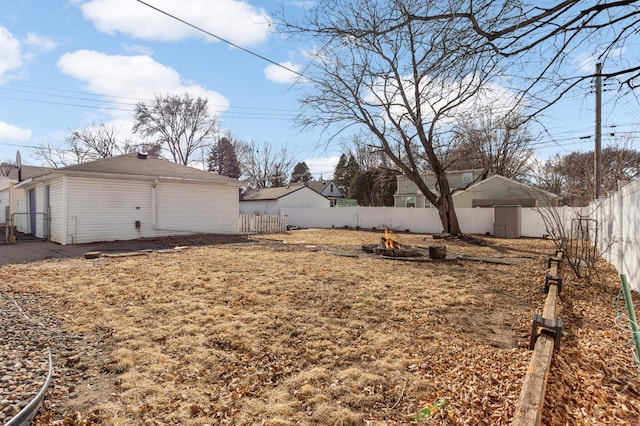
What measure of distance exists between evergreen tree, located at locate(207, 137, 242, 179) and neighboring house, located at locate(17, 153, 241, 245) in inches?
957

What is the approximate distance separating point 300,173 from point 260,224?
34.2 metres

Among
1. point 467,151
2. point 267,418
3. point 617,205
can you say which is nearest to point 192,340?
point 267,418

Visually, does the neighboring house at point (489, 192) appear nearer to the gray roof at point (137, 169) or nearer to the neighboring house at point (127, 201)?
the neighboring house at point (127, 201)

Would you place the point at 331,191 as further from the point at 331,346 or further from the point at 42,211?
the point at 331,346

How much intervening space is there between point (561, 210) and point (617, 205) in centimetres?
1012

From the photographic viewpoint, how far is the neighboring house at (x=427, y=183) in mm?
28328

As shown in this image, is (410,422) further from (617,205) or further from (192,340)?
(617,205)

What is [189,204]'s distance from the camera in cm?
1490

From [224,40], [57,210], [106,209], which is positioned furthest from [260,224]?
[224,40]

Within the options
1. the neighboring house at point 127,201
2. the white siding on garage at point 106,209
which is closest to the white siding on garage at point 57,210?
the neighboring house at point 127,201

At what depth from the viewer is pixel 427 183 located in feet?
104

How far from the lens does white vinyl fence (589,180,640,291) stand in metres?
5.50

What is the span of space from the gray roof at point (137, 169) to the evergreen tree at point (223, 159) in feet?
79.5

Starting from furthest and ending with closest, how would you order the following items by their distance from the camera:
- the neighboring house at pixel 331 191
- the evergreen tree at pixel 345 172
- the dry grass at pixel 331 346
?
the evergreen tree at pixel 345 172
the neighboring house at pixel 331 191
the dry grass at pixel 331 346
